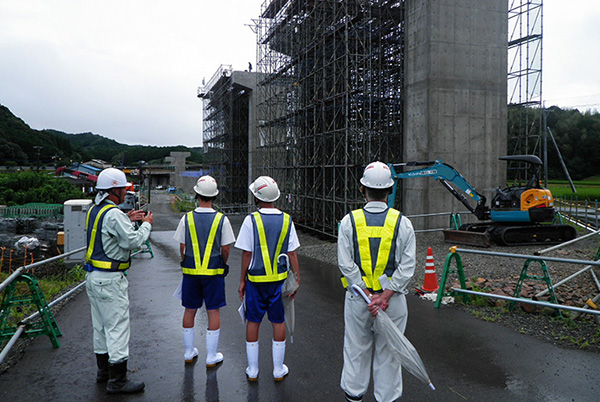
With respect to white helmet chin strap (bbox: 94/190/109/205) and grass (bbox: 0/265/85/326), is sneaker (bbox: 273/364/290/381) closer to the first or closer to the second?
white helmet chin strap (bbox: 94/190/109/205)

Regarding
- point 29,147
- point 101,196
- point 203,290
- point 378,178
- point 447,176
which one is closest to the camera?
point 378,178

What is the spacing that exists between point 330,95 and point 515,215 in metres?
9.43

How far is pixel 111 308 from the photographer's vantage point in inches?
150

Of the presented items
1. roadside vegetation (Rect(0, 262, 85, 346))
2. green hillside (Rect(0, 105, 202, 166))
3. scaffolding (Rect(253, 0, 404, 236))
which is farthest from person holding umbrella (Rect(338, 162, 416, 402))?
green hillside (Rect(0, 105, 202, 166))

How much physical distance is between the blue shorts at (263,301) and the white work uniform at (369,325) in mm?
932

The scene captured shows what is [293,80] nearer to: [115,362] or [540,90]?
[540,90]

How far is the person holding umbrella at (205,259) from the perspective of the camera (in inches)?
167

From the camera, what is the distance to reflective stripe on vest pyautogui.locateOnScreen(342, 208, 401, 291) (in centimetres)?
325

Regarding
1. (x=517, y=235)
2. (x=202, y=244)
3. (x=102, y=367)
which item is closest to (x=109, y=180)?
(x=202, y=244)

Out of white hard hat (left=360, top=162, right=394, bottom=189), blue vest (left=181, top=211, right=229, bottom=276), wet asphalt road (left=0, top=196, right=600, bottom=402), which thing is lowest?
wet asphalt road (left=0, top=196, right=600, bottom=402)

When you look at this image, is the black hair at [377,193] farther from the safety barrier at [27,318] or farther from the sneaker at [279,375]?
the safety barrier at [27,318]

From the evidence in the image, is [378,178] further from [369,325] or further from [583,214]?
[583,214]

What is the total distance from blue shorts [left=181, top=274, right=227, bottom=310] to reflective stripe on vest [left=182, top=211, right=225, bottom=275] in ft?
0.26

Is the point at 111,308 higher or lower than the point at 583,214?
higher
